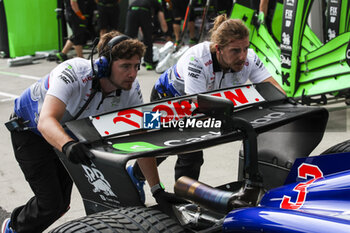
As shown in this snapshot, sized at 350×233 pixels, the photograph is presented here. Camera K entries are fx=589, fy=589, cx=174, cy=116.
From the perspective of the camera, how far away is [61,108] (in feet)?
9.78

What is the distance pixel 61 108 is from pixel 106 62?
0.35 m

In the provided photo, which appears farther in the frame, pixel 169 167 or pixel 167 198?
pixel 169 167

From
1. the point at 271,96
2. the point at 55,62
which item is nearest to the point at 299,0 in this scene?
the point at 271,96

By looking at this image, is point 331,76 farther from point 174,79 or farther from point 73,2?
point 73,2

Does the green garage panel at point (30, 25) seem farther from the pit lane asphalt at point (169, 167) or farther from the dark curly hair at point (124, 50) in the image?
the dark curly hair at point (124, 50)

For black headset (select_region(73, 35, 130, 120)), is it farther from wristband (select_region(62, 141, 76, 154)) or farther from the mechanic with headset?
wristband (select_region(62, 141, 76, 154))

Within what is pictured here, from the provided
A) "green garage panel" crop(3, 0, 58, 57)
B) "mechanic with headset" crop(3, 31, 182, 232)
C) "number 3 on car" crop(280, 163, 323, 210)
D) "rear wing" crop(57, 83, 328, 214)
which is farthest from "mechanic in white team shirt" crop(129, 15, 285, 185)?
"green garage panel" crop(3, 0, 58, 57)

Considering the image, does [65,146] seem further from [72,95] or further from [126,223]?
[72,95]

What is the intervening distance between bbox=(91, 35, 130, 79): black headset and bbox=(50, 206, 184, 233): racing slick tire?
945 millimetres

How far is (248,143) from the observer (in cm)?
247

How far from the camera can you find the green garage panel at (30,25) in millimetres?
11562

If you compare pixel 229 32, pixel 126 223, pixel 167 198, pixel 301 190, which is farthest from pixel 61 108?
pixel 301 190

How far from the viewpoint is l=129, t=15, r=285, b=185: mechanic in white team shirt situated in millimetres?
3543

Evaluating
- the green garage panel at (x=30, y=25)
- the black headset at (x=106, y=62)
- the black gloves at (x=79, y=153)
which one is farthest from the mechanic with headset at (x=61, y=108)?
the green garage panel at (x=30, y=25)
